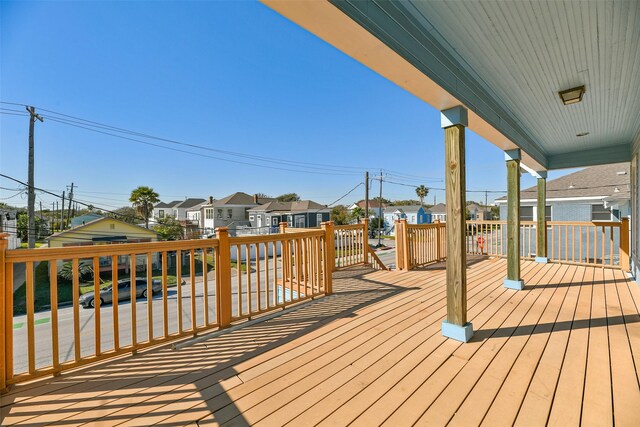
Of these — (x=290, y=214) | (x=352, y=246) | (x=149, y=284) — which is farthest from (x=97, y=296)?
(x=290, y=214)

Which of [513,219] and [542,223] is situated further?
[542,223]

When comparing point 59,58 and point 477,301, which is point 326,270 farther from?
point 59,58

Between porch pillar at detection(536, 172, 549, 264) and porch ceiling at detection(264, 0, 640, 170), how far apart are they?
7.69 ft

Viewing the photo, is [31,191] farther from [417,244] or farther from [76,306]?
[417,244]

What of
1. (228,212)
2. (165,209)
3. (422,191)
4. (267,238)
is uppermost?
(422,191)

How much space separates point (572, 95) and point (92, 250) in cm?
456

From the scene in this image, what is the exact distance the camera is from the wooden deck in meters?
1.40

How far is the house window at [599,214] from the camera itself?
10.5 m

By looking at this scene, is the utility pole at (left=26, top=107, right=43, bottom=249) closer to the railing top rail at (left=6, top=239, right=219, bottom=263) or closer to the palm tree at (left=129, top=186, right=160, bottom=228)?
the palm tree at (left=129, top=186, right=160, bottom=228)

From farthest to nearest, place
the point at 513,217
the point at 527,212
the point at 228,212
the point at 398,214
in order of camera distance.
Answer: the point at 398,214 → the point at 228,212 → the point at 527,212 → the point at 513,217

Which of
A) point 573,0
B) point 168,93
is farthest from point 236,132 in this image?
point 573,0

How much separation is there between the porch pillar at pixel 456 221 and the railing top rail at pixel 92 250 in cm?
214

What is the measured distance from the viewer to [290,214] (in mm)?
26828

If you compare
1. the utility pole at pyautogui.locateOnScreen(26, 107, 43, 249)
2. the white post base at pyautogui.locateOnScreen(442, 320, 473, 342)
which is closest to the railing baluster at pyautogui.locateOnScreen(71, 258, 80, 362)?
the white post base at pyautogui.locateOnScreen(442, 320, 473, 342)
